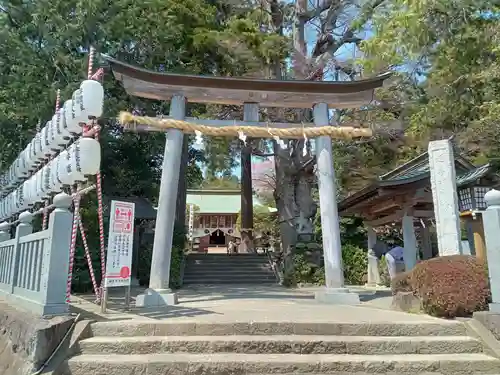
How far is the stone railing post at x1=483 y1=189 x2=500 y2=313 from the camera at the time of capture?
5.48m

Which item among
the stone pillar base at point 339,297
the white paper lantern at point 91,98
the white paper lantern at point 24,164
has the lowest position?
the stone pillar base at point 339,297

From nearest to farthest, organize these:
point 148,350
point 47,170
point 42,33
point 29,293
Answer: point 148,350 → point 29,293 → point 47,170 → point 42,33

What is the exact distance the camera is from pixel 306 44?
16719 millimetres

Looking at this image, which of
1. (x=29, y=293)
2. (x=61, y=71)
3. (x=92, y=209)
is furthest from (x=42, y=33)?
(x=29, y=293)

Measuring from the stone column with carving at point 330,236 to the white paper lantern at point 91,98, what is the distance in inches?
→ 188

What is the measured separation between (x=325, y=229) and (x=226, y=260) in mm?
10007

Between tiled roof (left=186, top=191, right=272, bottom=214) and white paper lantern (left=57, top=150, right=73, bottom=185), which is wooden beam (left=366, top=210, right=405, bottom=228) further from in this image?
tiled roof (left=186, top=191, right=272, bottom=214)

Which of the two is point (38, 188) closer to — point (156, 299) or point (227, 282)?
point (156, 299)

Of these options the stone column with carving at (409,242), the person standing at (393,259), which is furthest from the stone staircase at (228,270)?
the stone column with carving at (409,242)

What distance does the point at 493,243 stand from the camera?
555cm

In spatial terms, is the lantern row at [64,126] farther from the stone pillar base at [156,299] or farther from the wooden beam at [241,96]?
the stone pillar base at [156,299]

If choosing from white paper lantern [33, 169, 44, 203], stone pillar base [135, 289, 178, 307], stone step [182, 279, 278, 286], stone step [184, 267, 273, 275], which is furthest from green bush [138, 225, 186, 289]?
white paper lantern [33, 169, 44, 203]

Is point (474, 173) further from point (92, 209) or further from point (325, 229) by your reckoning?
point (92, 209)

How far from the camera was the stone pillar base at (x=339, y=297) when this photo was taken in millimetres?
8367
